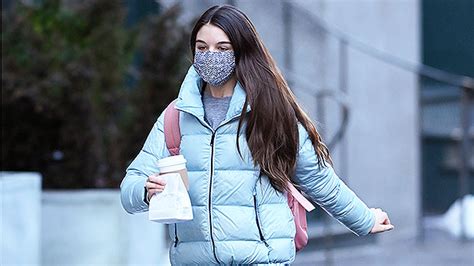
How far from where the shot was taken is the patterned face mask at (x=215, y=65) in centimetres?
388

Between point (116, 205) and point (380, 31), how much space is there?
15.3 feet

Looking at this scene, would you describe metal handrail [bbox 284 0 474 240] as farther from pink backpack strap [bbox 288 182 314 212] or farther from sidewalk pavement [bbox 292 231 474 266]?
pink backpack strap [bbox 288 182 314 212]

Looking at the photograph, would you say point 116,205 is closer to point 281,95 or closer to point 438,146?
point 281,95

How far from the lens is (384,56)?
447 inches

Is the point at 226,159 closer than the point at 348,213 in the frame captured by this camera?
Yes

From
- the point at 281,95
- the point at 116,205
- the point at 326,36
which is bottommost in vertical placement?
the point at 116,205

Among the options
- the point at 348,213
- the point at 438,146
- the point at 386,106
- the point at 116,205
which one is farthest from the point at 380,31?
the point at 348,213

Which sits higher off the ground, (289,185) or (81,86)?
(81,86)

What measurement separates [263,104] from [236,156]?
0.75 ft

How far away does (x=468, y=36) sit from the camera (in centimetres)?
1258

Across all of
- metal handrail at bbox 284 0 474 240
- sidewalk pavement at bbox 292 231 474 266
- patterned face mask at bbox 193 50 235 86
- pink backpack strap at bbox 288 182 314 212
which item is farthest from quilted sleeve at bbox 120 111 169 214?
metal handrail at bbox 284 0 474 240

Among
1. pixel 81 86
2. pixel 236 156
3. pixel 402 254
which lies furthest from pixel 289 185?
pixel 402 254

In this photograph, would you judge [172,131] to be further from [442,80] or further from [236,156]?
[442,80]

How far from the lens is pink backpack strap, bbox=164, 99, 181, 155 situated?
12.9 ft
